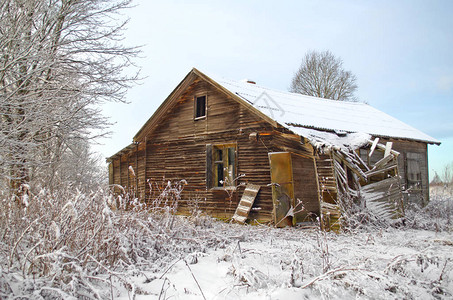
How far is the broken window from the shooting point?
1438 centimetres

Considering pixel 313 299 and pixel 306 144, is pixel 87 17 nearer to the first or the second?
pixel 306 144

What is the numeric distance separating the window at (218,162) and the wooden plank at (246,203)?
1218 mm

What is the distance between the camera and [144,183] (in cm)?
1472

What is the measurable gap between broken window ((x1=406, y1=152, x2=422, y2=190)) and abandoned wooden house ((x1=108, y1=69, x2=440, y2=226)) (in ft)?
0.15

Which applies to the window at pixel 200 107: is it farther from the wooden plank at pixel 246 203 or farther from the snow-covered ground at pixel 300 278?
the snow-covered ground at pixel 300 278

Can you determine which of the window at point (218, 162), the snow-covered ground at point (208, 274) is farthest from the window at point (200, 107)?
the snow-covered ground at point (208, 274)

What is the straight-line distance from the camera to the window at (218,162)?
12109 millimetres

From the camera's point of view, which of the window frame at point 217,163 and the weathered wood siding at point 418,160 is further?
the weathered wood siding at point 418,160

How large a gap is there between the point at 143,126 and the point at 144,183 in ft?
7.97

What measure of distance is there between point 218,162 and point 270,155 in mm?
2711

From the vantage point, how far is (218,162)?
12.3 metres

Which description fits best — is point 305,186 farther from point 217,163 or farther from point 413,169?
point 413,169

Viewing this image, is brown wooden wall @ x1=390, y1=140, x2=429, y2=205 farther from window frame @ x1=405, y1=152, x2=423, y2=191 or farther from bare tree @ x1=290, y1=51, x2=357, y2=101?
bare tree @ x1=290, y1=51, x2=357, y2=101

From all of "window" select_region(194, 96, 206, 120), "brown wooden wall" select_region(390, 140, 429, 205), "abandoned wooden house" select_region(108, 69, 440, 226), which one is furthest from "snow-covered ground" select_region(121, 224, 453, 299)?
"brown wooden wall" select_region(390, 140, 429, 205)
